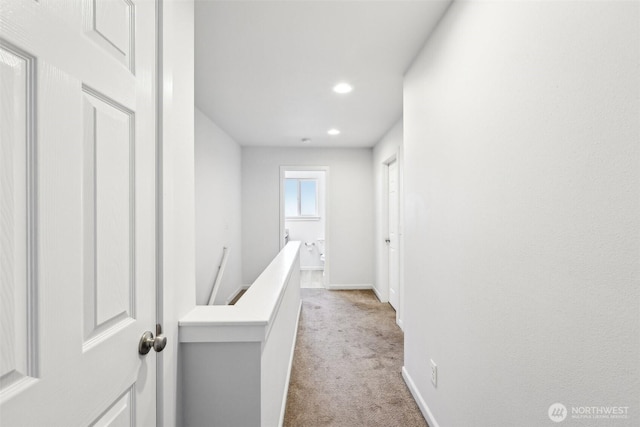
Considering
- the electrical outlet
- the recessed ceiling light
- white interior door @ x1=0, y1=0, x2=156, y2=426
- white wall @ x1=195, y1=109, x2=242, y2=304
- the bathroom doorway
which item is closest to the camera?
white interior door @ x1=0, y1=0, x2=156, y2=426

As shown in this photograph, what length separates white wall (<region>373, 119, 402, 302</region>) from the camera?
161 inches

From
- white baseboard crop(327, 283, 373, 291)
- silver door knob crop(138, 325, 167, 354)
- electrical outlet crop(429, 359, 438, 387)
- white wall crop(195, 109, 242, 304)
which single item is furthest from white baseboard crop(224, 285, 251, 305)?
silver door knob crop(138, 325, 167, 354)

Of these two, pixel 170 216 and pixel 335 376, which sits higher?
pixel 170 216

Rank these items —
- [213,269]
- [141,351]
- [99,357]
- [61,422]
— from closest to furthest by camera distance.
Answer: [61,422] < [99,357] < [141,351] < [213,269]

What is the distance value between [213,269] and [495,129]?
3.30 m

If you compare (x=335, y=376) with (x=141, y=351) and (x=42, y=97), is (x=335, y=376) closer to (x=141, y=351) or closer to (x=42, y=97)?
(x=141, y=351)

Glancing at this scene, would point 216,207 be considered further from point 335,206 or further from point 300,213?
point 300,213

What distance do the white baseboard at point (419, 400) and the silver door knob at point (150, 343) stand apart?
1.58 meters

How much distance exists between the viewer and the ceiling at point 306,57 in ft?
5.32

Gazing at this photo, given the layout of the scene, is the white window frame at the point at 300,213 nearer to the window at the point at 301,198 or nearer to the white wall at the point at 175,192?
the window at the point at 301,198

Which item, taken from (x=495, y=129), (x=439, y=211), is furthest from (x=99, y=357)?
(x=439, y=211)

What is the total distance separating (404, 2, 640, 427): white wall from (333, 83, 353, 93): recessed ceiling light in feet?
3.01

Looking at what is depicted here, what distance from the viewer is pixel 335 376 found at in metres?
2.38

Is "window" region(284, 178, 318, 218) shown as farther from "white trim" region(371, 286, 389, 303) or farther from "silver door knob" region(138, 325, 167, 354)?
"silver door knob" region(138, 325, 167, 354)
